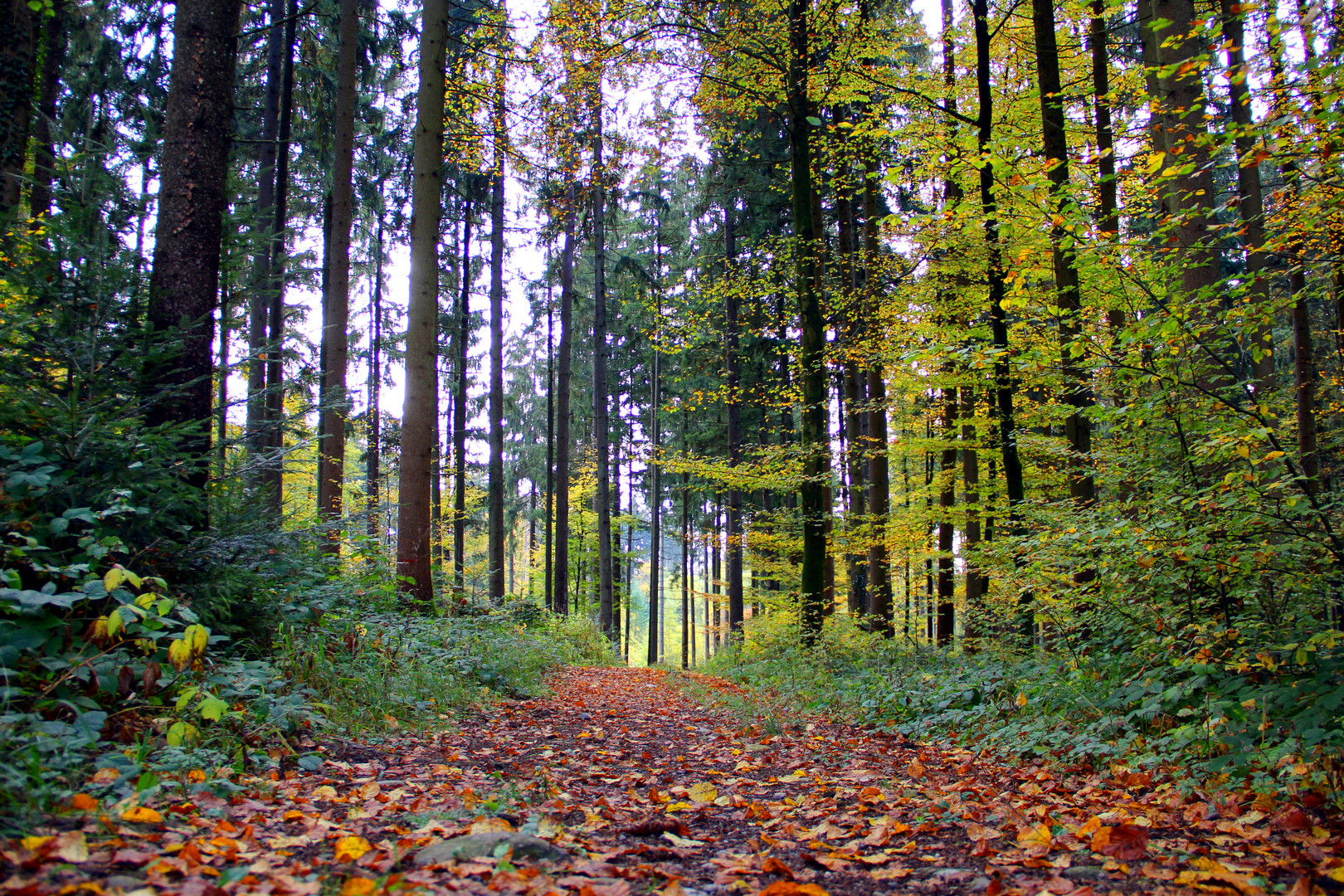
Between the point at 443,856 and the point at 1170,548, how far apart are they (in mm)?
4637

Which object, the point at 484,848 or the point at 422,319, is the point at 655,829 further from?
the point at 422,319

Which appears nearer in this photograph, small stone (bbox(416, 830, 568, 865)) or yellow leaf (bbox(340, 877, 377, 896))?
yellow leaf (bbox(340, 877, 377, 896))

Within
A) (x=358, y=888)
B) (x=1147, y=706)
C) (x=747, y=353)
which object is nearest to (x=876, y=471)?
(x=747, y=353)

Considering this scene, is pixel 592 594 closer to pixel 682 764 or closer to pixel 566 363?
pixel 566 363

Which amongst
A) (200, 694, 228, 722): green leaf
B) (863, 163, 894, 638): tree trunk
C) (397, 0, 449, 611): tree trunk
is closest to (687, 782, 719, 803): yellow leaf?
(200, 694, 228, 722): green leaf

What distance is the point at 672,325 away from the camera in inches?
525

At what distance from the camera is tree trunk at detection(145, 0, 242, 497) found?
4.64 m

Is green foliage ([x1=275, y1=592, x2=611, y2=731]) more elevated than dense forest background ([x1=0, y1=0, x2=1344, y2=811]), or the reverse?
dense forest background ([x1=0, y1=0, x2=1344, y2=811])

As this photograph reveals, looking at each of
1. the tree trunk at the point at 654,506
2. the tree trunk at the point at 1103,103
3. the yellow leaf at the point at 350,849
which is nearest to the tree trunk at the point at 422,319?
the yellow leaf at the point at 350,849

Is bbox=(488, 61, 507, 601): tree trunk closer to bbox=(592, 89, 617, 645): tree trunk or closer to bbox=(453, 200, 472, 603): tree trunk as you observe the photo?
bbox=(453, 200, 472, 603): tree trunk

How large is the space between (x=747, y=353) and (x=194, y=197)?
15.1 m

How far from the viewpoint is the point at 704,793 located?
3.76 m

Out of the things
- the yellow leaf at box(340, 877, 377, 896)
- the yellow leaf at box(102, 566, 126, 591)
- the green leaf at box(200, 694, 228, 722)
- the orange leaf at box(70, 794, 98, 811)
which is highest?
the yellow leaf at box(102, 566, 126, 591)

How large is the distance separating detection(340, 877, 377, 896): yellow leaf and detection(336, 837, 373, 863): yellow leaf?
1.04ft
